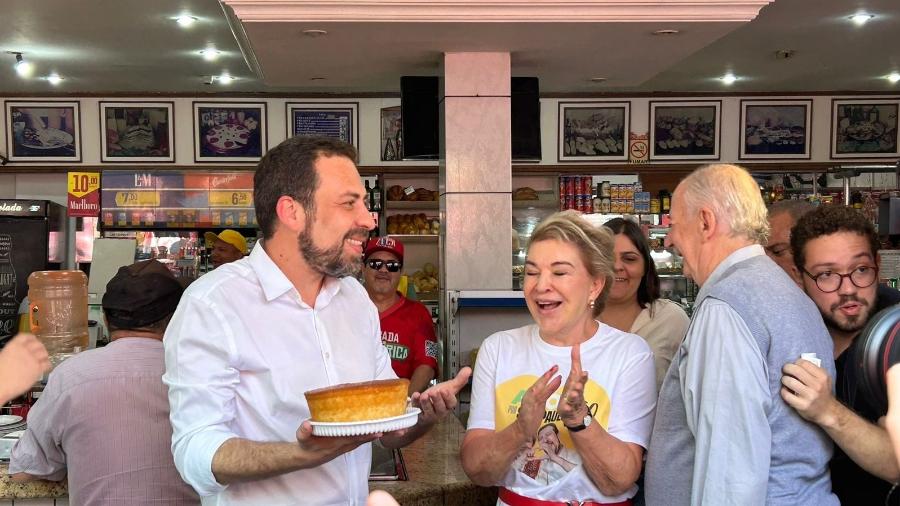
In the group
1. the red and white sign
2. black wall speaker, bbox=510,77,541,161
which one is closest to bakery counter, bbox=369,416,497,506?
black wall speaker, bbox=510,77,541,161

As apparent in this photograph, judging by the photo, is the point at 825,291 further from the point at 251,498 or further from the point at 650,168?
the point at 650,168

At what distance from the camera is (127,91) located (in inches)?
366

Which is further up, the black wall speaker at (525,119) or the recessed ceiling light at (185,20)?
the recessed ceiling light at (185,20)

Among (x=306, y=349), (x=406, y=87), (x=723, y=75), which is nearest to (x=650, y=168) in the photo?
(x=723, y=75)

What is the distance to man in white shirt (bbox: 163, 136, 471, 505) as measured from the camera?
1.74m

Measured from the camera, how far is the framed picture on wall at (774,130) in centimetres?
945

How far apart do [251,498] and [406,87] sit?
4.99 m

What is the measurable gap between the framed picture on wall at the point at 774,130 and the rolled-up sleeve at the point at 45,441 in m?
8.36

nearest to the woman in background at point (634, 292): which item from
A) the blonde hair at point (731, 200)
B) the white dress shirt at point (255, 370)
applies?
the blonde hair at point (731, 200)

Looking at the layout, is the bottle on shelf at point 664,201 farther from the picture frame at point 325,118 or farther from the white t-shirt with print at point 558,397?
the white t-shirt with print at point 558,397

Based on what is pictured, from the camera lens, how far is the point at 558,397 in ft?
7.35

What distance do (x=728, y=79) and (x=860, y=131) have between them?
1873 millimetres

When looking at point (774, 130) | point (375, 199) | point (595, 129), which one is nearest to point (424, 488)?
point (375, 199)

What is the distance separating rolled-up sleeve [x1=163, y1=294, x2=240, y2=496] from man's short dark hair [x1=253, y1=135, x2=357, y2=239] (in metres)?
0.28
